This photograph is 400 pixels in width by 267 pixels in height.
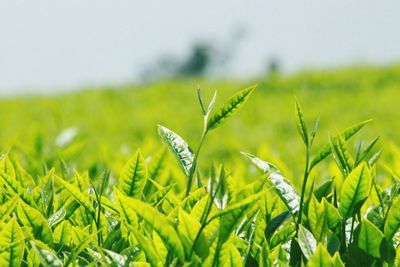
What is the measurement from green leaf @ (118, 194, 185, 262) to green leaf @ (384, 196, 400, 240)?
45 cm

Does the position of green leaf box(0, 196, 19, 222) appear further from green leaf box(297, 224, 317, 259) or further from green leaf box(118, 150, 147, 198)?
green leaf box(297, 224, 317, 259)

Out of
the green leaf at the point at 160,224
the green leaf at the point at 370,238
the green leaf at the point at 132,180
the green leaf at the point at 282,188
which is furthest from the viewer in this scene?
the green leaf at the point at 132,180

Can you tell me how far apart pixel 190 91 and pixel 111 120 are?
3354 millimetres

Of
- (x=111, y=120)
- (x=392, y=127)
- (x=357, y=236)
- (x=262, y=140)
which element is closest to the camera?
(x=357, y=236)

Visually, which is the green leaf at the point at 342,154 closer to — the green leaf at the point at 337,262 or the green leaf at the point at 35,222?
the green leaf at the point at 337,262

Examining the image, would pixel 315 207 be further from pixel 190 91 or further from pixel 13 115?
pixel 190 91

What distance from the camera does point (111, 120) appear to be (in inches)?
361

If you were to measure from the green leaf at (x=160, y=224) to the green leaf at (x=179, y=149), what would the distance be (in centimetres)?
37

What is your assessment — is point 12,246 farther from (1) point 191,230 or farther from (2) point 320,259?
(2) point 320,259

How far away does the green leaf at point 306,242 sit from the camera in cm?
139

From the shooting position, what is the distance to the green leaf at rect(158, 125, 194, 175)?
1689 millimetres

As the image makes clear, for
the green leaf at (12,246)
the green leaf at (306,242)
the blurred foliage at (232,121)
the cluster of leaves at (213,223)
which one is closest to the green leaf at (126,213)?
the cluster of leaves at (213,223)

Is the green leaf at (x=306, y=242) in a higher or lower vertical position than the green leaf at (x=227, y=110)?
lower

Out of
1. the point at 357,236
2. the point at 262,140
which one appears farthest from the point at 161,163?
the point at 262,140
